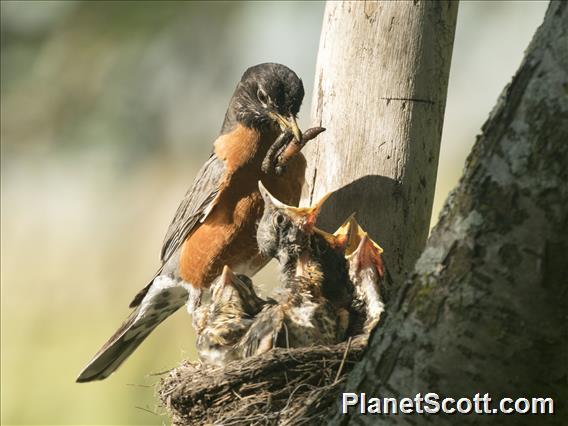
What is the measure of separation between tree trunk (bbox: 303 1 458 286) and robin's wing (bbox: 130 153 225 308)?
1083 millimetres

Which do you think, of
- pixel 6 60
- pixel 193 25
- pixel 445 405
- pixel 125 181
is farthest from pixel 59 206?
pixel 445 405

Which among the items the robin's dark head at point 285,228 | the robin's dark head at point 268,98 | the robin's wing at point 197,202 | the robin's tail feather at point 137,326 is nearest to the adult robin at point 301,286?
the robin's dark head at point 285,228

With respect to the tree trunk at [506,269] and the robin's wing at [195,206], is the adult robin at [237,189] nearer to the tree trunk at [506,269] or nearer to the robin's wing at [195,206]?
the robin's wing at [195,206]

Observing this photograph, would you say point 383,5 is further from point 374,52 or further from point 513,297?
point 513,297

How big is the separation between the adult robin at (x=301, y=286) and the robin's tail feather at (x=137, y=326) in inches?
60.1

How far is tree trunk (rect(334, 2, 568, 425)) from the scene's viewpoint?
202cm

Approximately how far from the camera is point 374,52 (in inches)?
152

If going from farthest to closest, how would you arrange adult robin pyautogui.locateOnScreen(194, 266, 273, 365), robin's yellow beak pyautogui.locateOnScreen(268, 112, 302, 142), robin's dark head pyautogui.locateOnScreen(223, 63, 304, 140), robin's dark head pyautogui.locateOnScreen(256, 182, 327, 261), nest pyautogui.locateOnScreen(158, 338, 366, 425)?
robin's dark head pyautogui.locateOnScreen(223, 63, 304, 140)
robin's yellow beak pyautogui.locateOnScreen(268, 112, 302, 142)
robin's dark head pyautogui.locateOnScreen(256, 182, 327, 261)
adult robin pyautogui.locateOnScreen(194, 266, 273, 365)
nest pyautogui.locateOnScreen(158, 338, 366, 425)

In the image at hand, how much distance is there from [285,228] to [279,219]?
0.19 ft

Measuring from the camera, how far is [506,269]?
206cm

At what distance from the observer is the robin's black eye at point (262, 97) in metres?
4.87

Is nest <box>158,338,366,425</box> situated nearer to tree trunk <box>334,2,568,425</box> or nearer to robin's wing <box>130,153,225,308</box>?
tree trunk <box>334,2,568,425</box>

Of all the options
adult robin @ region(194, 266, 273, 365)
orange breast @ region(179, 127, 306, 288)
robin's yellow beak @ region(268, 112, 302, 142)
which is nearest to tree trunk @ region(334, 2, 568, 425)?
adult robin @ region(194, 266, 273, 365)

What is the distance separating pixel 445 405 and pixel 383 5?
7.18 feet
